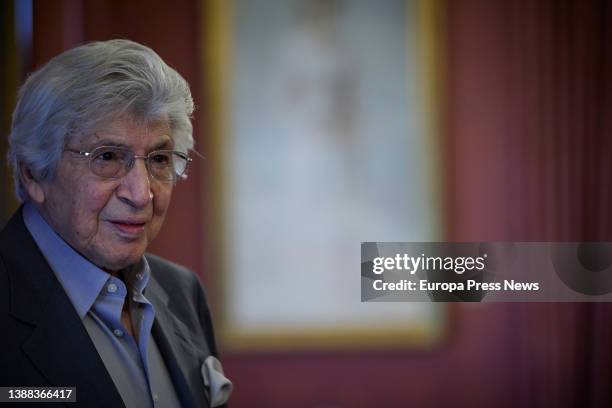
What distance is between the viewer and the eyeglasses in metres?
1.03

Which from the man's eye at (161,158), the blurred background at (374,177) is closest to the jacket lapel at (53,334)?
the man's eye at (161,158)

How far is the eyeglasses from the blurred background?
157cm

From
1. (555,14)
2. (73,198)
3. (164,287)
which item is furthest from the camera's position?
(555,14)

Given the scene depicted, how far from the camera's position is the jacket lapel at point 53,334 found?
96 cm

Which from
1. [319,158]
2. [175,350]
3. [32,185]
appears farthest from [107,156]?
[319,158]

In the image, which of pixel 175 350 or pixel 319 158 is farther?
pixel 319 158

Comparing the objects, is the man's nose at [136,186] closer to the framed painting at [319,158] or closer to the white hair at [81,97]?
the white hair at [81,97]

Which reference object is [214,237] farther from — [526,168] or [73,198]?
[73,198]

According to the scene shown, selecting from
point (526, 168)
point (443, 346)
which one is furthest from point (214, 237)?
point (526, 168)

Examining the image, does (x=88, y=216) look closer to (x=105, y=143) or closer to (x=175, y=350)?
(x=105, y=143)

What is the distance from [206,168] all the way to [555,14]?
5.19 feet

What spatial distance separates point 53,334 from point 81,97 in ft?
1.22

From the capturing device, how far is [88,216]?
104cm

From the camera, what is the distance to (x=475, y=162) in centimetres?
267
